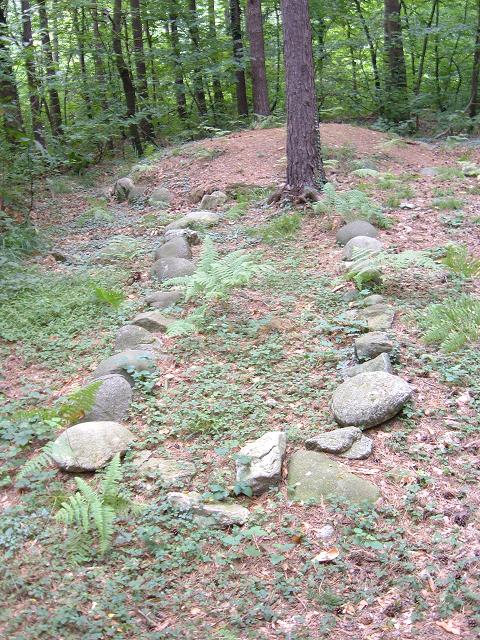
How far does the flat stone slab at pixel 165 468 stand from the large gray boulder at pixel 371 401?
115 centimetres

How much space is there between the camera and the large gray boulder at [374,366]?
15.2ft

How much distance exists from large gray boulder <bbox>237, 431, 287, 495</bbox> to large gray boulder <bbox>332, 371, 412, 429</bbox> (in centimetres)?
51

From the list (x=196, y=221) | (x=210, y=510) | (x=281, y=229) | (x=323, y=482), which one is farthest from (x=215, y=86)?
(x=210, y=510)

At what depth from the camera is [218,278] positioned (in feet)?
20.2

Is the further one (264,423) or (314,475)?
(264,423)

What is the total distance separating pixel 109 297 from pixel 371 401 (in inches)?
138

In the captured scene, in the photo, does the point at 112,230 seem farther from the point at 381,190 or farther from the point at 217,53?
the point at 217,53

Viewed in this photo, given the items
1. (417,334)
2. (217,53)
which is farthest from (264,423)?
(217,53)

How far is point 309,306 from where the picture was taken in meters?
6.02

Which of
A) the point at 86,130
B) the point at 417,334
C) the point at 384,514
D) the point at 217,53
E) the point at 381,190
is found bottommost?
the point at 384,514

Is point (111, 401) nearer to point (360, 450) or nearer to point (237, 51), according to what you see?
point (360, 450)

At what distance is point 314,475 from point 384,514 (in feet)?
1.67

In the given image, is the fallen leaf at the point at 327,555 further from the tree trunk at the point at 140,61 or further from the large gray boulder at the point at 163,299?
the tree trunk at the point at 140,61

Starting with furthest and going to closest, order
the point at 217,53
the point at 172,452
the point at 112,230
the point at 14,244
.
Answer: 1. the point at 217,53
2. the point at 112,230
3. the point at 14,244
4. the point at 172,452
